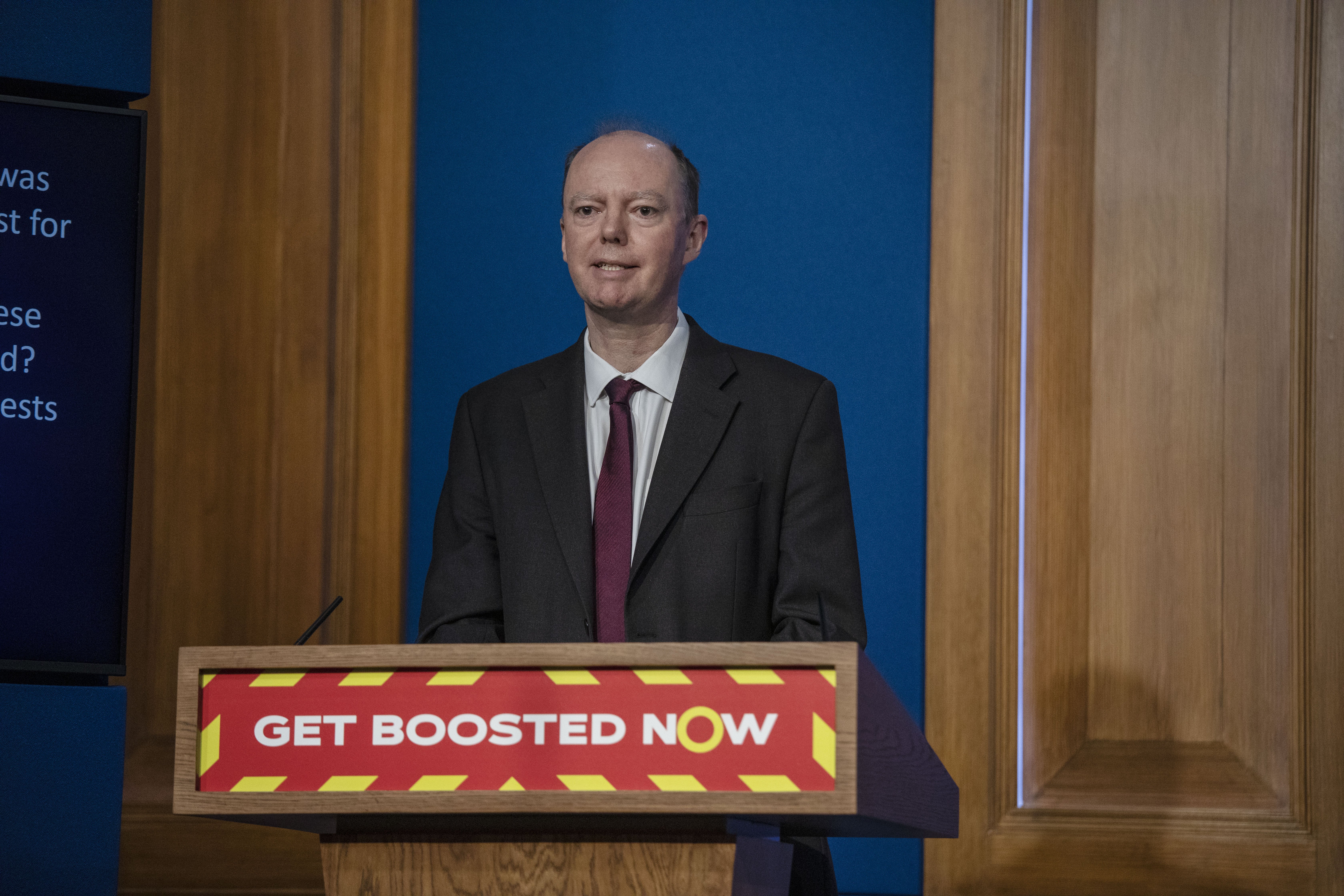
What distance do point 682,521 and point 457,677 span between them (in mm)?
724

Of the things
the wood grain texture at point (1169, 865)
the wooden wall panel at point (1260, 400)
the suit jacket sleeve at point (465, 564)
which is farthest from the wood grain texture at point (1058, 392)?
the suit jacket sleeve at point (465, 564)

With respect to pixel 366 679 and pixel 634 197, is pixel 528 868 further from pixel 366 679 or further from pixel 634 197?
pixel 634 197

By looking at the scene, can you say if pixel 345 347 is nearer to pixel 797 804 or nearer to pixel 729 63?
pixel 729 63

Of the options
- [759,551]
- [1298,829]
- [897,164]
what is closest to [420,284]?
[897,164]

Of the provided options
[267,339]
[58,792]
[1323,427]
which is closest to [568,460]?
[58,792]

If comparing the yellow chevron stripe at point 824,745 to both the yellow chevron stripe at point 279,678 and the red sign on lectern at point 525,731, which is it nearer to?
the red sign on lectern at point 525,731

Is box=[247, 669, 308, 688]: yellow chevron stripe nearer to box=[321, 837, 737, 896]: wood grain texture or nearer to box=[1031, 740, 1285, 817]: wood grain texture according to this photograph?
box=[321, 837, 737, 896]: wood grain texture

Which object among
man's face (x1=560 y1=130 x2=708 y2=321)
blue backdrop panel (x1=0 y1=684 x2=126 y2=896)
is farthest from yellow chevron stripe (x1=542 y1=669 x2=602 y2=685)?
blue backdrop panel (x1=0 y1=684 x2=126 y2=896)

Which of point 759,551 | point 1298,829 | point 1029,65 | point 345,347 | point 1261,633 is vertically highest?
point 1029,65

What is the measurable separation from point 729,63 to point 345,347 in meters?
1.03

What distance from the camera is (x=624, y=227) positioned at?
2.08 meters

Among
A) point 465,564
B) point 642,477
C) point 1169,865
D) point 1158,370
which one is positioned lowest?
point 1169,865

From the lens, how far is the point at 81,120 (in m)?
2.29

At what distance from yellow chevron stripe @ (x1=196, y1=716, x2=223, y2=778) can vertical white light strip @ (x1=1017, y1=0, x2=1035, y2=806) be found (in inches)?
75.6
